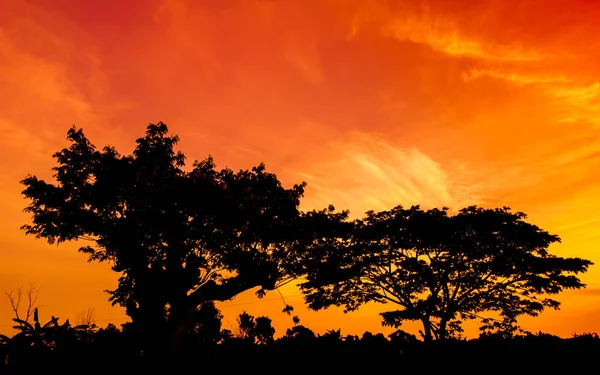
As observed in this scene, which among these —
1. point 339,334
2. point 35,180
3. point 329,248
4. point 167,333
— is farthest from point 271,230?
point 35,180

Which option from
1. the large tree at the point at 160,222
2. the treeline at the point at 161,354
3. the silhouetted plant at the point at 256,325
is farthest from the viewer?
the silhouetted plant at the point at 256,325

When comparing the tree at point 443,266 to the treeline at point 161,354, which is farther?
the tree at point 443,266

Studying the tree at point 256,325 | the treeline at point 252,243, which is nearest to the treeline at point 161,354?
the treeline at point 252,243

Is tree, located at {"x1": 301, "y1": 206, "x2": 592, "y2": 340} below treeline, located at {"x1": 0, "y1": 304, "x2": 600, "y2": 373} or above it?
above

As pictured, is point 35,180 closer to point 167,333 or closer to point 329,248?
point 167,333

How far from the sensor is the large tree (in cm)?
2108

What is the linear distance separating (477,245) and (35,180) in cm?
2629

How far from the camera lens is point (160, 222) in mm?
20953

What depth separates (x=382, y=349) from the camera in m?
8.82

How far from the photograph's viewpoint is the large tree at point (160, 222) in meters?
21.1

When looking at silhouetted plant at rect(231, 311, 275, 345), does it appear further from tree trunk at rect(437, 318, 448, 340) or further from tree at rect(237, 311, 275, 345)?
tree trunk at rect(437, 318, 448, 340)

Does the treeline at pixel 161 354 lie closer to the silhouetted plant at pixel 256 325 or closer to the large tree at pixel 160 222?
the large tree at pixel 160 222

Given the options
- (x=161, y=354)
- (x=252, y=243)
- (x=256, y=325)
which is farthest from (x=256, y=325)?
(x=161, y=354)

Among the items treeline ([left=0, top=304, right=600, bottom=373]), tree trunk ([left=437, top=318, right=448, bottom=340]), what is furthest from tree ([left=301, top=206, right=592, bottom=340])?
treeline ([left=0, top=304, right=600, bottom=373])
